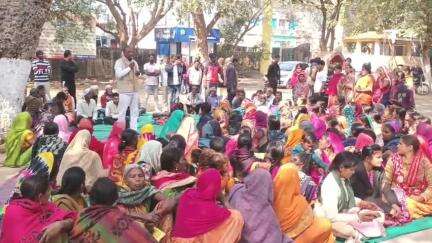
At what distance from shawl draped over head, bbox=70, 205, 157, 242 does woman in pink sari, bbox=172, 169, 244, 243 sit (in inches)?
23.8

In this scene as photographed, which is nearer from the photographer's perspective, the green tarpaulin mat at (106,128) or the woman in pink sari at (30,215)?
the woman in pink sari at (30,215)

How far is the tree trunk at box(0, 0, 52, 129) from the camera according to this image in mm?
7547

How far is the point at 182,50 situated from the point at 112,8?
5.92m

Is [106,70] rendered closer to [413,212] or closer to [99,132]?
[99,132]

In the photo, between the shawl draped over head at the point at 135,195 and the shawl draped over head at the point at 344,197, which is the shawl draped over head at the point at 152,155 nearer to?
the shawl draped over head at the point at 135,195

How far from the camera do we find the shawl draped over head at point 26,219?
11.5 ft

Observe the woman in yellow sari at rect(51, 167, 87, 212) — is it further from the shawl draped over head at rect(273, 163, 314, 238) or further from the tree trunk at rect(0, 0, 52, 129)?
the tree trunk at rect(0, 0, 52, 129)

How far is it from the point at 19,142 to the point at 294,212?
15.4 feet

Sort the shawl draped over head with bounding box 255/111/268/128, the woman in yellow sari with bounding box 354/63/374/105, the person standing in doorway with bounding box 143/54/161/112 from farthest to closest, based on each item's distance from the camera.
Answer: the person standing in doorway with bounding box 143/54/161/112 → the woman in yellow sari with bounding box 354/63/374/105 → the shawl draped over head with bounding box 255/111/268/128

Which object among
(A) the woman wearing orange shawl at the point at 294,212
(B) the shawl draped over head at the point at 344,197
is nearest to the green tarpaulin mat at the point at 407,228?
(B) the shawl draped over head at the point at 344,197

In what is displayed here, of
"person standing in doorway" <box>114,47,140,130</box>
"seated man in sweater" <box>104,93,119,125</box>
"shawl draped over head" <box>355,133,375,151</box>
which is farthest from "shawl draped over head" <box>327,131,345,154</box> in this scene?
"seated man in sweater" <box>104,93,119,125</box>

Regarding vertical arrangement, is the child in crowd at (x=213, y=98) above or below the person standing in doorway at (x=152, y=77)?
below

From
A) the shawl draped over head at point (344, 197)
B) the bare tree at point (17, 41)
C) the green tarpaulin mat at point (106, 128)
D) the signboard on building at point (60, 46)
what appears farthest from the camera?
the signboard on building at point (60, 46)

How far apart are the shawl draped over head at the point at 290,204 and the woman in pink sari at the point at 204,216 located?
587mm
